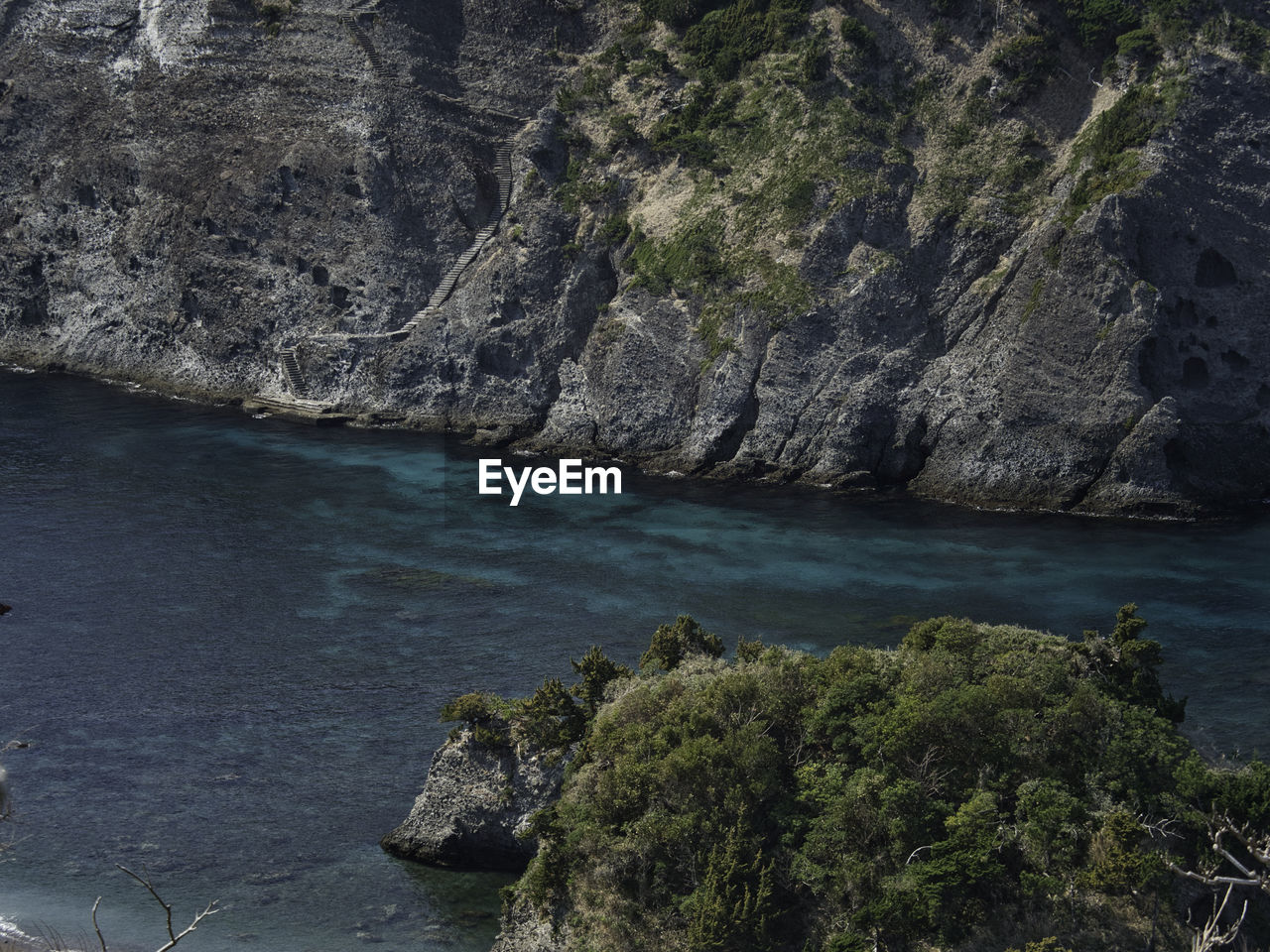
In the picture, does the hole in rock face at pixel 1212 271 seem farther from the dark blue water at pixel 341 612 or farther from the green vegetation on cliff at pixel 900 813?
the green vegetation on cliff at pixel 900 813

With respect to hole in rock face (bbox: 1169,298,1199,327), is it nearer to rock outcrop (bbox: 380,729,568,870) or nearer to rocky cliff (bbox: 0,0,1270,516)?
rocky cliff (bbox: 0,0,1270,516)

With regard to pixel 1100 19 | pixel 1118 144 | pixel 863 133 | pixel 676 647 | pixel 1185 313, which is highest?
pixel 1100 19

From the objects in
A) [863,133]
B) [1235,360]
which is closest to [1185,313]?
[1235,360]

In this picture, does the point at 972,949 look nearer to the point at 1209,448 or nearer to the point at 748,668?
the point at 748,668

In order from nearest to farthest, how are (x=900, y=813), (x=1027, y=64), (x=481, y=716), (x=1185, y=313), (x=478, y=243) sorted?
1. (x=900, y=813)
2. (x=481, y=716)
3. (x=1185, y=313)
4. (x=1027, y=64)
5. (x=478, y=243)

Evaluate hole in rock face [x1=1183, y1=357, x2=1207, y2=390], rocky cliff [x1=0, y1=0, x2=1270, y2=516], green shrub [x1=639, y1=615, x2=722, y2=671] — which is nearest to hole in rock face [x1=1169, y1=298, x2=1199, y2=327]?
rocky cliff [x1=0, y1=0, x2=1270, y2=516]

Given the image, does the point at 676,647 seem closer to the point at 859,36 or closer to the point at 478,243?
the point at 859,36

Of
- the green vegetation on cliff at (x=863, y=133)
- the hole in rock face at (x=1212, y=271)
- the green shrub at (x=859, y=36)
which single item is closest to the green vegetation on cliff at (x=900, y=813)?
the hole in rock face at (x=1212, y=271)
